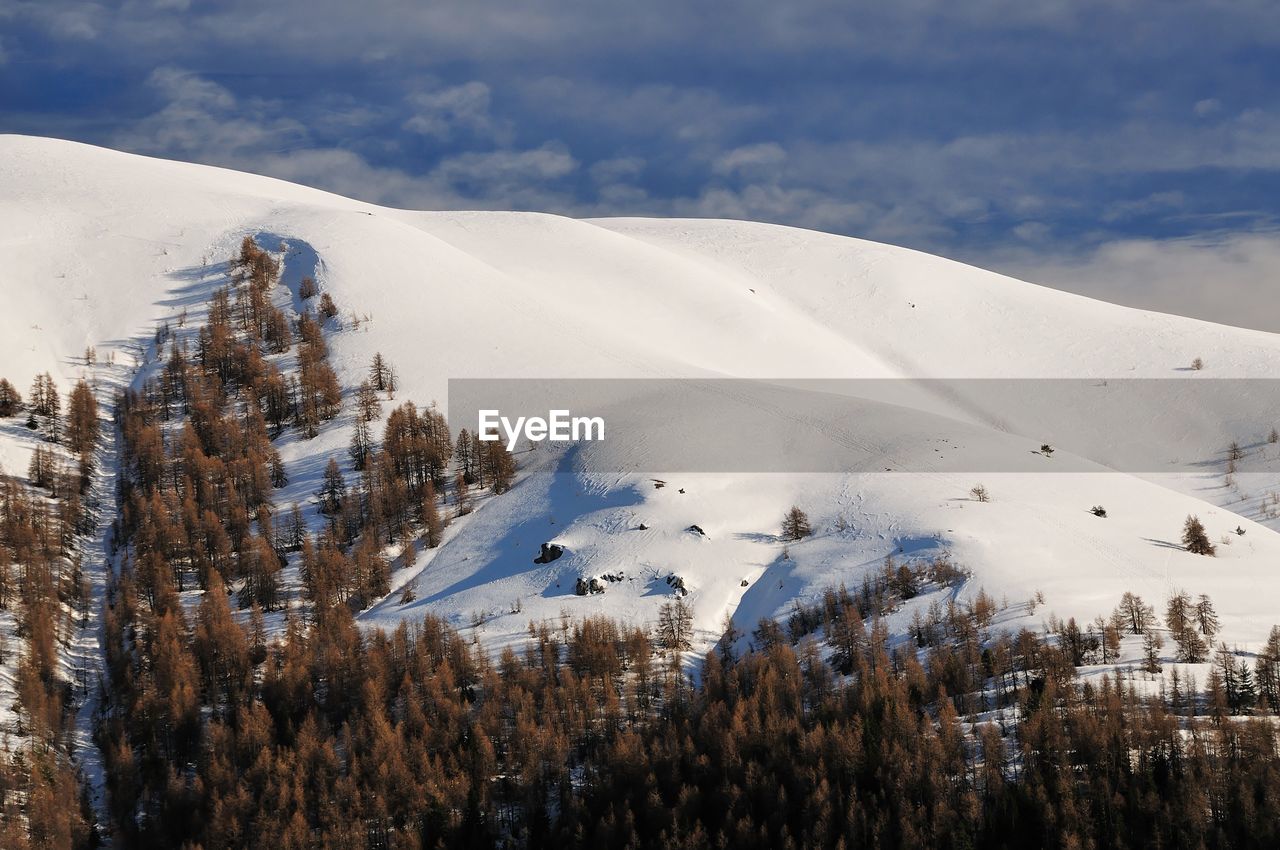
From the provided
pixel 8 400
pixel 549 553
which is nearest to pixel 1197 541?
pixel 549 553

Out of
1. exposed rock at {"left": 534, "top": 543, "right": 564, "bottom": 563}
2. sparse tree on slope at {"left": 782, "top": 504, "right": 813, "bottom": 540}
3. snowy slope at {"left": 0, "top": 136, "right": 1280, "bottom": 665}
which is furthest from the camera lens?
sparse tree on slope at {"left": 782, "top": 504, "right": 813, "bottom": 540}

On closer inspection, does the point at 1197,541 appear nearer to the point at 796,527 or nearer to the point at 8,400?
the point at 796,527

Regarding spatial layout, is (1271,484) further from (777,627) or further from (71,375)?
(71,375)

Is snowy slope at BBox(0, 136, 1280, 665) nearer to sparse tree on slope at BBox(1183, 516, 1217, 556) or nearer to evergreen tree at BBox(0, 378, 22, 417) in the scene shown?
sparse tree on slope at BBox(1183, 516, 1217, 556)

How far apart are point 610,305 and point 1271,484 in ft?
295

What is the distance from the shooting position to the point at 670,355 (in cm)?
14225

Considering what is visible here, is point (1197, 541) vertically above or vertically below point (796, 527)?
below

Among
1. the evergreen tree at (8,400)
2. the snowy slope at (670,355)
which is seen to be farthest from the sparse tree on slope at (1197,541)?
the evergreen tree at (8,400)

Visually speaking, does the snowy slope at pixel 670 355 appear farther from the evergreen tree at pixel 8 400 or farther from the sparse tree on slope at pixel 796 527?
the evergreen tree at pixel 8 400

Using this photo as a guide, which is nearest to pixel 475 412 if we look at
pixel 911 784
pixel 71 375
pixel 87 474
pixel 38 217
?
pixel 87 474

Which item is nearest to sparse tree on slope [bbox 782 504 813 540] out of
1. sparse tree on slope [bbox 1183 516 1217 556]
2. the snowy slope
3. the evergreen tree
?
the snowy slope

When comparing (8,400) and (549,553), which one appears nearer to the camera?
(549,553)

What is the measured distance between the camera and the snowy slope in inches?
3415

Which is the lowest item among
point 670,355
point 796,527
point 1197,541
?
point 1197,541
